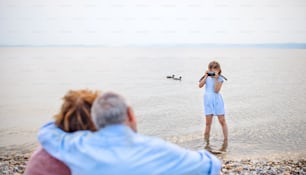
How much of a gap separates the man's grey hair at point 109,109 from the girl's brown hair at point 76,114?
0.58 ft

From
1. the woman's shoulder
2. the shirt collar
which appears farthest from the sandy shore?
the shirt collar

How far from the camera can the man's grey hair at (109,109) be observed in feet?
6.40

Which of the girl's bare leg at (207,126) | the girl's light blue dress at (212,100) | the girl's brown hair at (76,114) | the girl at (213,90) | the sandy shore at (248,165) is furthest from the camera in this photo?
the girl's bare leg at (207,126)

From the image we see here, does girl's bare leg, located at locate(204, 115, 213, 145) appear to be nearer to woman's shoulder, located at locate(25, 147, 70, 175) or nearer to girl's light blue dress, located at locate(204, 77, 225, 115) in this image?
girl's light blue dress, located at locate(204, 77, 225, 115)

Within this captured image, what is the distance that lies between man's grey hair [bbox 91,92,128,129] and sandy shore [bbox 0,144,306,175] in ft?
13.8

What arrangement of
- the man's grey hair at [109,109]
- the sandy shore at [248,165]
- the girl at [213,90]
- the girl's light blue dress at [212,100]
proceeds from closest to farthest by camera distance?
1. the man's grey hair at [109,109]
2. the sandy shore at [248,165]
3. the girl at [213,90]
4. the girl's light blue dress at [212,100]

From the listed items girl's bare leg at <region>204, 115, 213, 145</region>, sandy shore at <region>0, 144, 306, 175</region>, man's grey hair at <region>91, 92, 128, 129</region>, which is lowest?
sandy shore at <region>0, 144, 306, 175</region>

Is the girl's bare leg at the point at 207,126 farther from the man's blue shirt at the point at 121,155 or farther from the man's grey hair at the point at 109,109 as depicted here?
the man's grey hair at the point at 109,109

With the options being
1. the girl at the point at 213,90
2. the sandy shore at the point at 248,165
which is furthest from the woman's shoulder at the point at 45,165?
the girl at the point at 213,90

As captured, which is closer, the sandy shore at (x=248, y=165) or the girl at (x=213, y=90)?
the sandy shore at (x=248, y=165)

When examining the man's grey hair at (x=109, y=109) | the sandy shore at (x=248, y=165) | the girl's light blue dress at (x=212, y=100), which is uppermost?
the man's grey hair at (x=109, y=109)

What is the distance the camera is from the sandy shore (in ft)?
19.4

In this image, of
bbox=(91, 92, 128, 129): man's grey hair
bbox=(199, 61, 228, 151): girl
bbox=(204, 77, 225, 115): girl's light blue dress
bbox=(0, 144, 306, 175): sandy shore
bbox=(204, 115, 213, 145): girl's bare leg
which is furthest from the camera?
bbox=(204, 115, 213, 145): girl's bare leg

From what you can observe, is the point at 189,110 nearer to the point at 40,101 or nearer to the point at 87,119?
the point at 40,101
